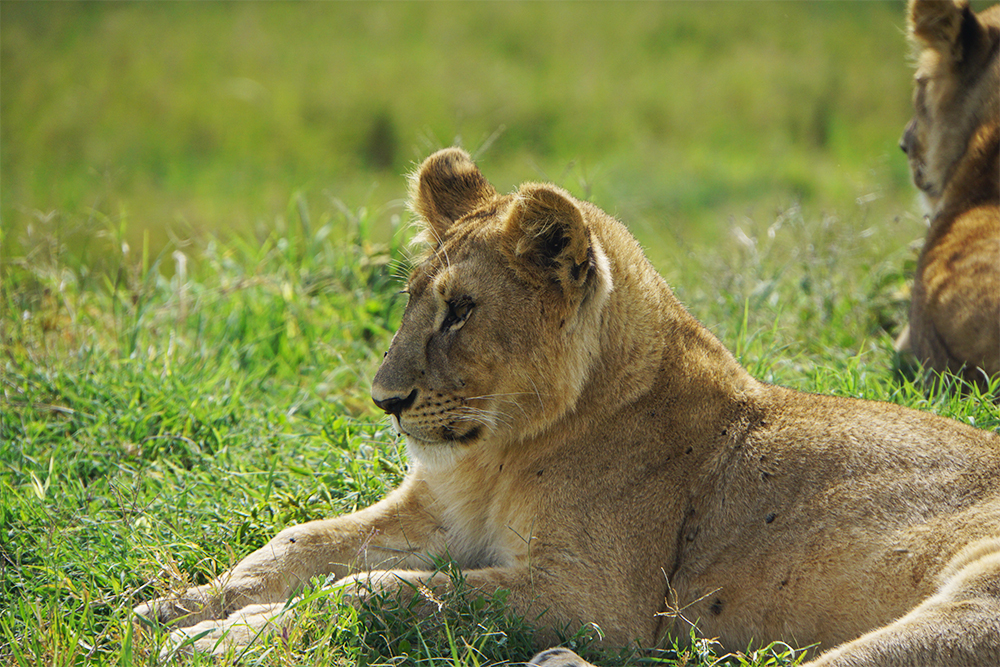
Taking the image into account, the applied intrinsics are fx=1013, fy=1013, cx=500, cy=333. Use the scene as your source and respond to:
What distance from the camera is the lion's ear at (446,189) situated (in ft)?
13.1

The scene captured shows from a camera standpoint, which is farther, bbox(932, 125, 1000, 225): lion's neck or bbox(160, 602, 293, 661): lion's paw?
bbox(932, 125, 1000, 225): lion's neck

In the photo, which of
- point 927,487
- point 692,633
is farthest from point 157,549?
point 927,487

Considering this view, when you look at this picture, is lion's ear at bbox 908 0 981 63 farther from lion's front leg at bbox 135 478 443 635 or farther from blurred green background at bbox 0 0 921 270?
blurred green background at bbox 0 0 921 270

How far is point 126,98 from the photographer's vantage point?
46.1ft

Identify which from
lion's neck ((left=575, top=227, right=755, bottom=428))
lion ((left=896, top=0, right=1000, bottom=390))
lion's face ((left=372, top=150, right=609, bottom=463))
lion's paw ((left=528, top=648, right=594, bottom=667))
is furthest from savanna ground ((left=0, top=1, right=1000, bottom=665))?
lion's neck ((left=575, top=227, right=755, bottom=428))

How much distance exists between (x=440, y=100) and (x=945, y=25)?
9419 millimetres

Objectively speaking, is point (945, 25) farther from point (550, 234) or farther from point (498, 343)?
point (498, 343)

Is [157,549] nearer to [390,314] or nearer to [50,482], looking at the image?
[50,482]

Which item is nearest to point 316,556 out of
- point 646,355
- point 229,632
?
point 229,632

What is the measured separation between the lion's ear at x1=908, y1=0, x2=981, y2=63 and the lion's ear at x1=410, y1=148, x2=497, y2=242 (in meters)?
2.97

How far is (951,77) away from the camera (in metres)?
5.58

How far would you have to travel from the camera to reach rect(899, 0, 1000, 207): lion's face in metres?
5.45

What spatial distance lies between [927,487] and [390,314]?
3431mm

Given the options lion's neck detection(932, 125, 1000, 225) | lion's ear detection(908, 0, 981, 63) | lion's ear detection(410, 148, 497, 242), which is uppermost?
lion's ear detection(908, 0, 981, 63)
